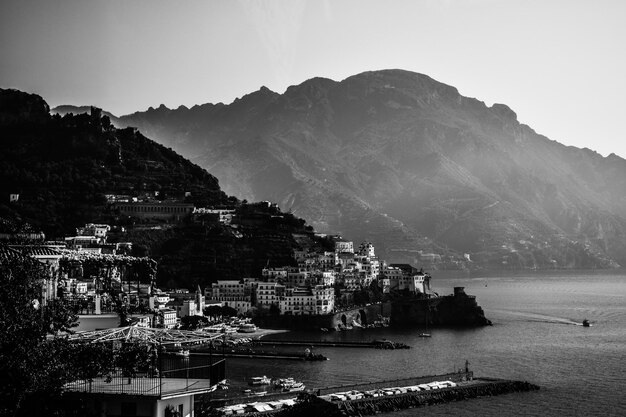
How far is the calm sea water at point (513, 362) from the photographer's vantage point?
47.0 metres

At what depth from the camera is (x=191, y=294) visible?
83.3m

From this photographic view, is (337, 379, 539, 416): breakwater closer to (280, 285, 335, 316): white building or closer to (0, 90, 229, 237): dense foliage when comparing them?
(280, 285, 335, 316): white building

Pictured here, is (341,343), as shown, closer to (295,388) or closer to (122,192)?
(295,388)

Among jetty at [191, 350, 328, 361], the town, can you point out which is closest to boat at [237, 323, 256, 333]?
the town

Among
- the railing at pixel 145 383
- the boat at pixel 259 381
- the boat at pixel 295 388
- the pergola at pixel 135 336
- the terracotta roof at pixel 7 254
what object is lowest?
the boat at pixel 295 388

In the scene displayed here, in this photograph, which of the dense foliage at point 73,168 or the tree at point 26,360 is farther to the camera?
the dense foliage at point 73,168

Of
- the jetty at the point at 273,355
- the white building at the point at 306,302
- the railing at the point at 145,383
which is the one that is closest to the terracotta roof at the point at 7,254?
the railing at the point at 145,383

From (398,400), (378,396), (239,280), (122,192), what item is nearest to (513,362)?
(398,400)

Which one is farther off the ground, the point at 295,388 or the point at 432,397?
the point at 295,388

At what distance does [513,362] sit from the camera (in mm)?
62656

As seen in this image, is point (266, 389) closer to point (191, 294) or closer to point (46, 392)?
point (46, 392)

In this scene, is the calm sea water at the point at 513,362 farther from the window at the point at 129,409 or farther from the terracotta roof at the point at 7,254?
the window at the point at 129,409

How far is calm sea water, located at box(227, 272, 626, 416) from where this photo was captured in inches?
1849

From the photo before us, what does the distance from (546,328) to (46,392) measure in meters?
73.6
